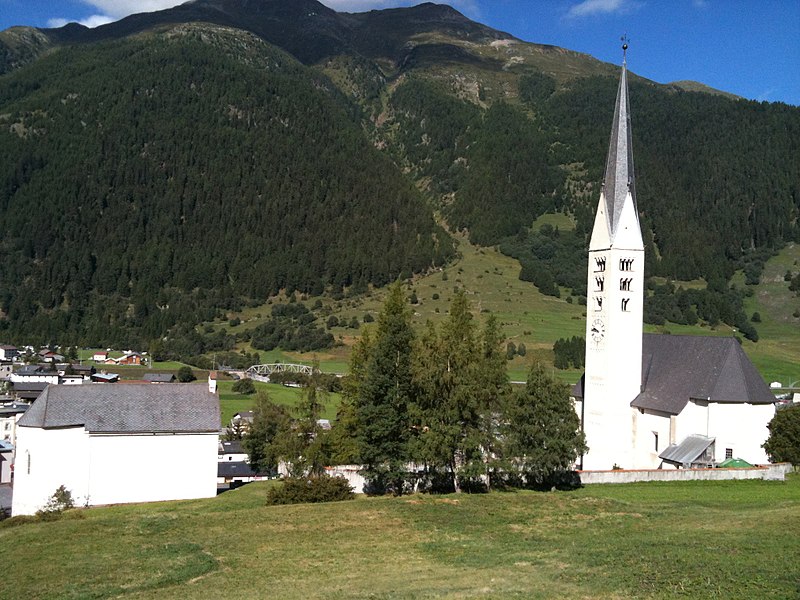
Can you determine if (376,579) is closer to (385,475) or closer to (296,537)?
(296,537)

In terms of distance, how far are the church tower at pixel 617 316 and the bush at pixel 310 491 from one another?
853 inches

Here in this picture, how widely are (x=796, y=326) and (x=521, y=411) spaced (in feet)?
506

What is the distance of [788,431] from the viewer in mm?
56156

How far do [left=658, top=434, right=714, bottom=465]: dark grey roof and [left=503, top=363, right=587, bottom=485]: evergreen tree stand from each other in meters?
11.2

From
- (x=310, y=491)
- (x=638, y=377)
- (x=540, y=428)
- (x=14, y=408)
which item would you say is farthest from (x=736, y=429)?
(x=14, y=408)

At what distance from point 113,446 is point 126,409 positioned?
8.52 feet

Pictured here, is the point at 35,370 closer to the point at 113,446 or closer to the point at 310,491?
the point at 113,446

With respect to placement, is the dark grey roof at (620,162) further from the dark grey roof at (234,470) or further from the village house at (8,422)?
the village house at (8,422)

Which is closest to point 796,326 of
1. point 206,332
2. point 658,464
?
point 206,332

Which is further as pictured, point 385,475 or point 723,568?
point 385,475

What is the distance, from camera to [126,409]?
5534 cm

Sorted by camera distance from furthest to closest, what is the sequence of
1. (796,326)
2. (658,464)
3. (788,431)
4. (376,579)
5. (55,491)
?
(796,326) → (658,464) → (788,431) → (55,491) → (376,579)

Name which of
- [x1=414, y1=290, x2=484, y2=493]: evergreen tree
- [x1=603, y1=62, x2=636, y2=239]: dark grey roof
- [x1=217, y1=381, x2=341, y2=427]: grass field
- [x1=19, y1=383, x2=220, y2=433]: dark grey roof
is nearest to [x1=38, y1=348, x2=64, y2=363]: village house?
[x1=217, y1=381, x2=341, y2=427]: grass field

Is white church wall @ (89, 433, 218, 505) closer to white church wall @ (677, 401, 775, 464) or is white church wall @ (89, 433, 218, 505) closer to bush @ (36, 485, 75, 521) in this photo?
bush @ (36, 485, 75, 521)
